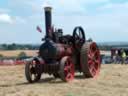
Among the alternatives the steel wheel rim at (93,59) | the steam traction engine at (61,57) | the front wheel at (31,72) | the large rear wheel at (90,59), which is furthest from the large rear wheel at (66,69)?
the steel wheel rim at (93,59)

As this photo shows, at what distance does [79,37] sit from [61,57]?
6.87 ft

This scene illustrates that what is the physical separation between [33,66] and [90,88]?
3.72m

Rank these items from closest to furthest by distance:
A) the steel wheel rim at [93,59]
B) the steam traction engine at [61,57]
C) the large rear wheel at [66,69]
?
the large rear wheel at [66,69], the steam traction engine at [61,57], the steel wheel rim at [93,59]

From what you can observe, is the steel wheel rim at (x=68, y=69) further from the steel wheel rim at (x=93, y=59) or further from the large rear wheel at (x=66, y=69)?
the steel wheel rim at (x=93, y=59)

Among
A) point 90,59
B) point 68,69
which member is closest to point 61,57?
point 68,69

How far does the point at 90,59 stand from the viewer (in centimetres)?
1866

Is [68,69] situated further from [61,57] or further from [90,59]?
[90,59]

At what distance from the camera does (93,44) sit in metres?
19.2

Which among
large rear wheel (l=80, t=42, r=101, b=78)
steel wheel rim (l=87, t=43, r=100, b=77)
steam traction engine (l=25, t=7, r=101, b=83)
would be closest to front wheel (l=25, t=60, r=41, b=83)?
steam traction engine (l=25, t=7, r=101, b=83)

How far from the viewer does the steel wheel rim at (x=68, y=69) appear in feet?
54.7

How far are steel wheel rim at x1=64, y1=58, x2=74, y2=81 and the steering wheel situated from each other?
1.58 m

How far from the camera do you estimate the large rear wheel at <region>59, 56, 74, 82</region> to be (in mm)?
16281

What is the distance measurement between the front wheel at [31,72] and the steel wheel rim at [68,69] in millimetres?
1252

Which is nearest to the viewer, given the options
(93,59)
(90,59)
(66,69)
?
(66,69)
